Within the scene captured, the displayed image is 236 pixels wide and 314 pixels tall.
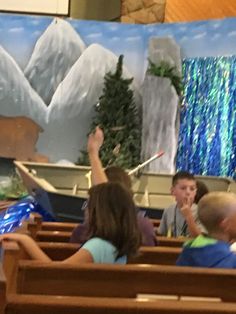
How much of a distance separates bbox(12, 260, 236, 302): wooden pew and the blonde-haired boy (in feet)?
1.18

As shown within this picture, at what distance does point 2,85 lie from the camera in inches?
403

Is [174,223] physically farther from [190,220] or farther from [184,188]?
[190,220]

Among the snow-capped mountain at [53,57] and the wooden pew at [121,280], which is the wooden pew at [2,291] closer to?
the wooden pew at [121,280]

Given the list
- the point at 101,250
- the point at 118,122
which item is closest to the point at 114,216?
the point at 101,250

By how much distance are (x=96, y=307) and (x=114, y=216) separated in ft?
2.86

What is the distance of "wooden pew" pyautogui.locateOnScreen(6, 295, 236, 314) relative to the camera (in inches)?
68.8

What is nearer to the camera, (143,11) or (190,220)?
(190,220)

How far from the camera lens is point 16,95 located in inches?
404

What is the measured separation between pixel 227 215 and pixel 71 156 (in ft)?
25.4

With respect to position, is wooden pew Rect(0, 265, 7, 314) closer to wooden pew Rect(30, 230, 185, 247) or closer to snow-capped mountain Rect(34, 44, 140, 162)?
wooden pew Rect(30, 230, 185, 247)

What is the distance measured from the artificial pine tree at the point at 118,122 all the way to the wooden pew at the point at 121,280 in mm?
7299

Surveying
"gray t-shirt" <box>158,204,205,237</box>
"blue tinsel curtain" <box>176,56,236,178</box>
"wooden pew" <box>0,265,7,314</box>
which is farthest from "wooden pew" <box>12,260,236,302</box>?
"blue tinsel curtain" <box>176,56,236,178</box>

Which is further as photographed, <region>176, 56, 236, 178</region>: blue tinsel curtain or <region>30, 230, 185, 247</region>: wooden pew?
<region>176, 56, 236, 178</region>: blue tinsel curtain

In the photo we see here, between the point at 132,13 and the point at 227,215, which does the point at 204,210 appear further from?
the point at 132,13
